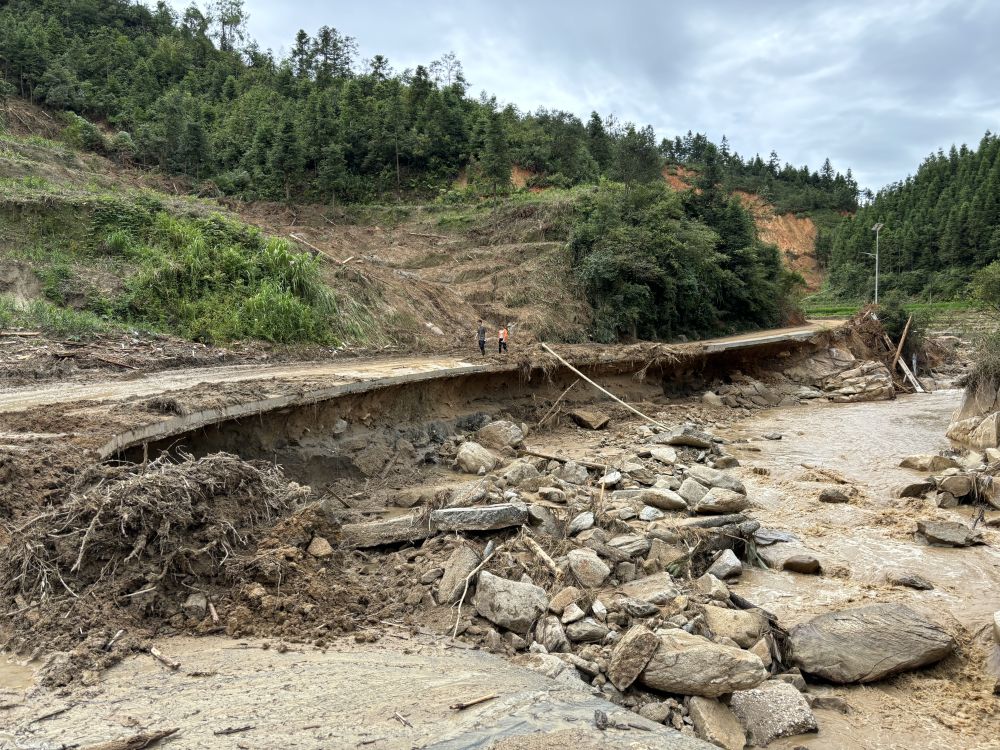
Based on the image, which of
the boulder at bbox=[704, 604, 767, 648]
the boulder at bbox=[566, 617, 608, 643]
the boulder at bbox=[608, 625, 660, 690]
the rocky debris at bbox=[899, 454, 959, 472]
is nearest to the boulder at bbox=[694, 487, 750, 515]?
the boulder at bbox=[704, 604, 767, 648]

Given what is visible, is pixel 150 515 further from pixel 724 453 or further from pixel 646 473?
pixel 724 453

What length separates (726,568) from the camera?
7.18 metres

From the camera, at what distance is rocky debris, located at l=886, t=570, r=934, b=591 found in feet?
23.4

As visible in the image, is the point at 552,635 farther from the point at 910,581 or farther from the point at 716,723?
the point at 910,581

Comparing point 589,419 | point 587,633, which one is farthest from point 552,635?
point 589,419

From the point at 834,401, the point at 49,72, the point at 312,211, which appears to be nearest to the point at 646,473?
the point at 834,401

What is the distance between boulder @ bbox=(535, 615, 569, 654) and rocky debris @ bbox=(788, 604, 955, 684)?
1.99 m

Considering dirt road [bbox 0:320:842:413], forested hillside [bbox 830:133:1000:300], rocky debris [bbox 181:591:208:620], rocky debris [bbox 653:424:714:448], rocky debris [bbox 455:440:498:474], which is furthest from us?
forested hillside [bbox 830:133:1000:300]

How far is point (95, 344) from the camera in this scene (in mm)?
12109

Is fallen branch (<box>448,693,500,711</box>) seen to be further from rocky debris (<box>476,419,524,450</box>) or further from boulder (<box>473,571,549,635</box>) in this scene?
rocky debris (<box>476,419,524,450</box>)

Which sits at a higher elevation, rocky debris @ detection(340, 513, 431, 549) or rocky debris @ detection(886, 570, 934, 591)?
rocky debris @ detection(340, 513, 431, 549)

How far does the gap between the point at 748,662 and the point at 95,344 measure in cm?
1237

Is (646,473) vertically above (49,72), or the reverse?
(49,72)

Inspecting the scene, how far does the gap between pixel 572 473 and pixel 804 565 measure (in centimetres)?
406
